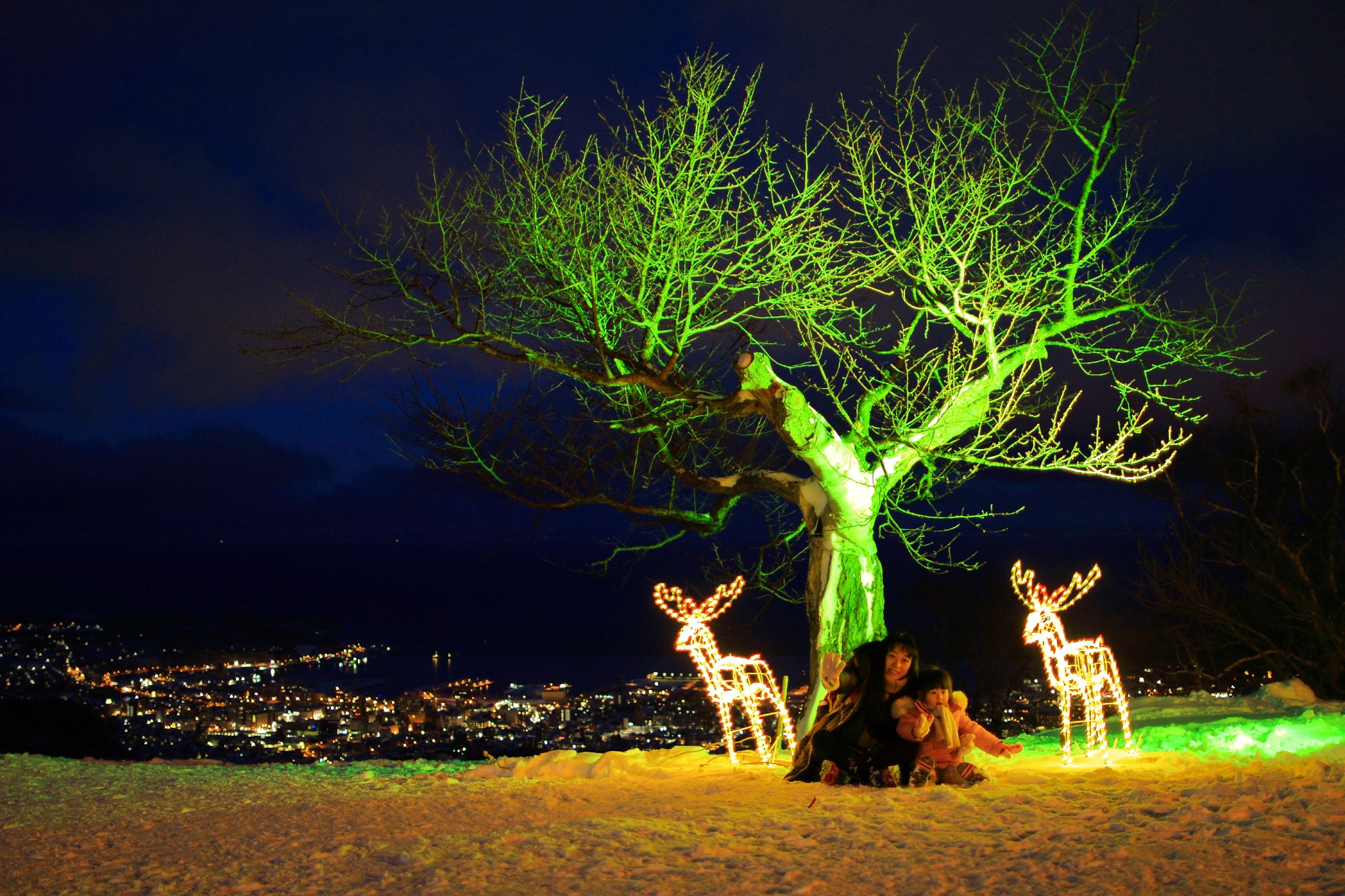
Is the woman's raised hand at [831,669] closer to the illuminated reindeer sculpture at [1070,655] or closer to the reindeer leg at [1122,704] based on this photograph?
the illuminated reindeer sculpture at [1070,655]

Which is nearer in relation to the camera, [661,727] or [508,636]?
[661,727]

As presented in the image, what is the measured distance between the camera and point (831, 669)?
6938mm

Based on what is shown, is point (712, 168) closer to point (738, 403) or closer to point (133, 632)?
point (738, 403)

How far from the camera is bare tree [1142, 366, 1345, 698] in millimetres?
12773

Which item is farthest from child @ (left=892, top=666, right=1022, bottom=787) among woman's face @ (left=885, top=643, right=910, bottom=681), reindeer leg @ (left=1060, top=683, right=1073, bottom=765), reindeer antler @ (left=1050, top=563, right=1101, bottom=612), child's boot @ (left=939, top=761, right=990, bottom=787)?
reindeer antler @ (left=1050, top=563, right=1101, bottom=612)

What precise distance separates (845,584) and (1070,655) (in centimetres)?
184

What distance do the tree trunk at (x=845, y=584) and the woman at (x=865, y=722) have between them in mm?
1532

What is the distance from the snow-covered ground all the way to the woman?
28cm

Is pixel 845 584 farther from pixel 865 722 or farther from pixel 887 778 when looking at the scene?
pixel 887 778

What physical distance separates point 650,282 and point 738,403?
1.38m

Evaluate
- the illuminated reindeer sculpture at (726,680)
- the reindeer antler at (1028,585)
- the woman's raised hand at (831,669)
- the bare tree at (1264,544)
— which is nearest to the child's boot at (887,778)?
the woman's raised hand at (831,669)

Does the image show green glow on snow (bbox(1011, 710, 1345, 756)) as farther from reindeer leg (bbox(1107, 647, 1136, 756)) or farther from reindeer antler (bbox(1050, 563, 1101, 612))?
reindeer antler (bbox(1050, 563, 1101, 612))

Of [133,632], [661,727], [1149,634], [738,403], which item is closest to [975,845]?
[738,403]

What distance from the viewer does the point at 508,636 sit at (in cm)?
4988
